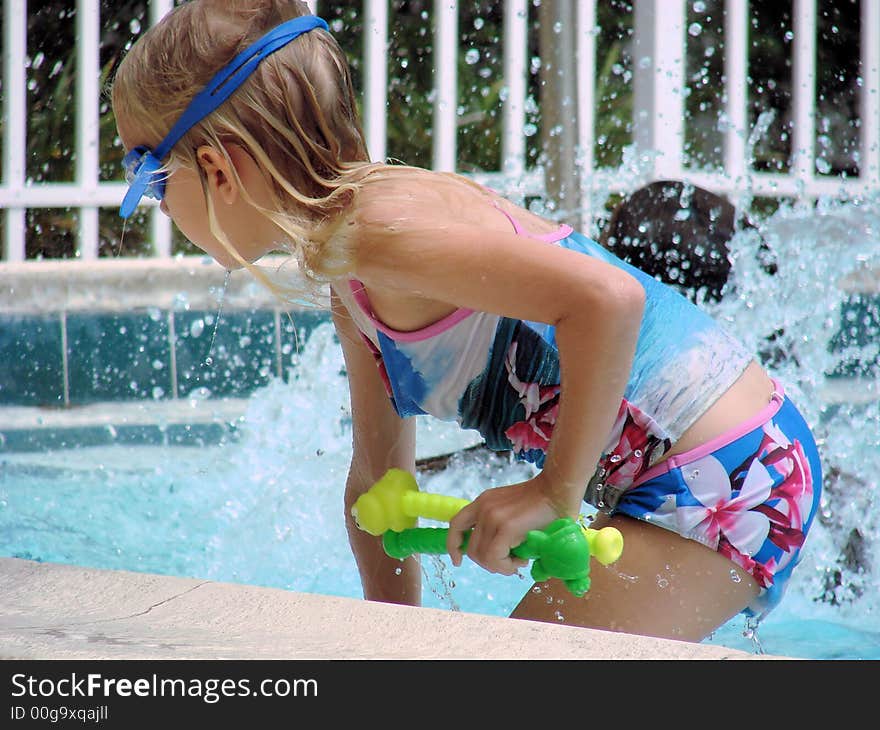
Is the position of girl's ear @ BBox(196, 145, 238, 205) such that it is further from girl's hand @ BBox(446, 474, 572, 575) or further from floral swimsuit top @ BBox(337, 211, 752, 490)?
girl's hand @ BBox(446, 474, 572, 575)

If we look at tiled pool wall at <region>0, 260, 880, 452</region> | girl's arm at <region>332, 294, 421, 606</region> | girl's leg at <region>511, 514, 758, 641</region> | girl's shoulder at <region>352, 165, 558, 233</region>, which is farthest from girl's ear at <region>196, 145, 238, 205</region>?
tiled pool wall at <region>0, 260, 880, 452</region>

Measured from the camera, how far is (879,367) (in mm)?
4711

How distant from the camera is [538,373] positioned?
1637 millimetres

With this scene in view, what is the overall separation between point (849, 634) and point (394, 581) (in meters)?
1.30

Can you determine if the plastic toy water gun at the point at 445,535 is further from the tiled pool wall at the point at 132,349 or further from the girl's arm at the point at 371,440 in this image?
the tiled pool wall at the point at 132,349

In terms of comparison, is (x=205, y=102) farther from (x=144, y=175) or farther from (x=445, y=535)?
(x=445, y=535)

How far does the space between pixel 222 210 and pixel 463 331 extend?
0.38 m

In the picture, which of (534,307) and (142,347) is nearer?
(534,307)

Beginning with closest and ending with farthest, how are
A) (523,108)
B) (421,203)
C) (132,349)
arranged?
1. (421,203)
2. (132,349)
3. (523,108)

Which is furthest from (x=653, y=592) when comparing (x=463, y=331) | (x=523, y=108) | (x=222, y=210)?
(x=523, y=108)

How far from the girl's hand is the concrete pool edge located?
0.11 meters

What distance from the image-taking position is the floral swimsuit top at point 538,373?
1.62m

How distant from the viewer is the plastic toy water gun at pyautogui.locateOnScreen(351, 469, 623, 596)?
1.34 meters
